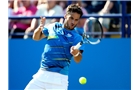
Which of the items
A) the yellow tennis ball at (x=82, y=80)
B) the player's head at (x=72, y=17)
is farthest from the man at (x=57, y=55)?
the yellow tennis ball at (x=82, y=80)

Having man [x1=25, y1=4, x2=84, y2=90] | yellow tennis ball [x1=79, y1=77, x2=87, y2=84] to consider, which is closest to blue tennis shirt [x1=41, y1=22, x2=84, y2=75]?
man [x1=25, y1=4, x2=84, y2=90]

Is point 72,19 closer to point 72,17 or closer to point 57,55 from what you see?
point 72,17

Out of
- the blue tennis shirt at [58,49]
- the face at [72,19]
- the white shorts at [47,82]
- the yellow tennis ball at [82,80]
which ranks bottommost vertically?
the yellow tennis ball at [82,80]

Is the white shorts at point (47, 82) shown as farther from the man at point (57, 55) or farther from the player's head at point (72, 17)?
the player's head at point (72, 17)

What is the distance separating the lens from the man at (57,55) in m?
4.91

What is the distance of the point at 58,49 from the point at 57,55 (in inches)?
2.8

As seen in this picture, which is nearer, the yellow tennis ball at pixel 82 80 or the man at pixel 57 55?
the man at pixel 57 55

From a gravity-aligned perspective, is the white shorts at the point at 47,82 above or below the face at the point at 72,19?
below

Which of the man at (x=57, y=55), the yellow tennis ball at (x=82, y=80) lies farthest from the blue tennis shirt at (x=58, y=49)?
the yellow tennis ball at (x=82, y=80)

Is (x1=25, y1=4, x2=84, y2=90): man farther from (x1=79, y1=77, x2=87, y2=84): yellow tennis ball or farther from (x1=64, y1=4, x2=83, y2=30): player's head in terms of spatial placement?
(x1=79, y1=77, x2=87, y2=84): yellow tennis ball

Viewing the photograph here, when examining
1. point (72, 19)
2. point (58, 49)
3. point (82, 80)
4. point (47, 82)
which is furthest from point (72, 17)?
point (82, 80)

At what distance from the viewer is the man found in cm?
491

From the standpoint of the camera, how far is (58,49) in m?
4.97
